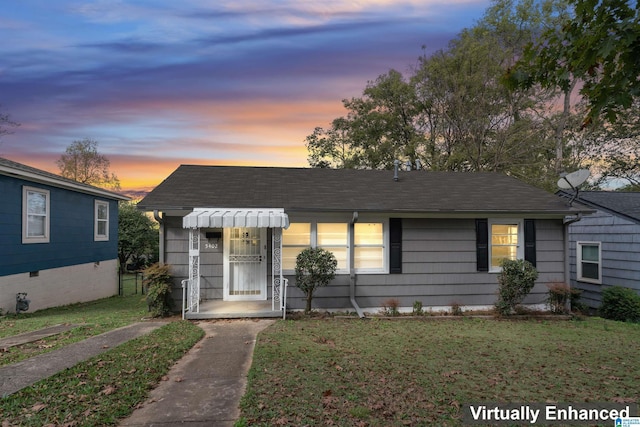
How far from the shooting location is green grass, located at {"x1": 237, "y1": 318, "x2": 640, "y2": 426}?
3617 millimetres

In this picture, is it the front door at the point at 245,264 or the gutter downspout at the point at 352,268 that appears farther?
the front door at the point at 245,264

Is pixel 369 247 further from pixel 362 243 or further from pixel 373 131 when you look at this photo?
pixel 373 131

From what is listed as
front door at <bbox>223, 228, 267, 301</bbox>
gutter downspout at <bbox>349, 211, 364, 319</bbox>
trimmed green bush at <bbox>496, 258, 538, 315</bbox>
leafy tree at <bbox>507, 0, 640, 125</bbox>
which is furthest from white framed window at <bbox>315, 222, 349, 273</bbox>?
leafy tree at <bbox>507, 0, 640, 125</bbox>

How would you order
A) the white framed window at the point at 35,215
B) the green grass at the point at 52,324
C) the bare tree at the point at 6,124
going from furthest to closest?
the bare tree at the point at 6,124, the white framed window at the point at 35,215, the green grass at the point at 52,324

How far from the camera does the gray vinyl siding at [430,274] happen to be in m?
8.84

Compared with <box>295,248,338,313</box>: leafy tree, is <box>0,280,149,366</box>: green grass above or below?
below

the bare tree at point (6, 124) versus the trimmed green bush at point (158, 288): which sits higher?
the bare tree at point (6, 124)

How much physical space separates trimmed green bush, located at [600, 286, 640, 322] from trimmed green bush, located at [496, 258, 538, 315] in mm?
2791

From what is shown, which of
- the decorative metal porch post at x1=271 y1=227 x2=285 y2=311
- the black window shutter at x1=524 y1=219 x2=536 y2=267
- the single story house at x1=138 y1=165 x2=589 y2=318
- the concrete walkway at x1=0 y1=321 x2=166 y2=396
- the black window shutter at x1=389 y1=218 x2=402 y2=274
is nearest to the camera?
the concrete walkway at x1=0 y1=321 x2=166 y2=396

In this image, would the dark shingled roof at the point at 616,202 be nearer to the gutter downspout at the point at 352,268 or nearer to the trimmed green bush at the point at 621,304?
the trimmed green bush at the point at 621,304

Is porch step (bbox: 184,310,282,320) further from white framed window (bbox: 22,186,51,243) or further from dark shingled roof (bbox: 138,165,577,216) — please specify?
white framed window (bbox: 22,186,51,243)

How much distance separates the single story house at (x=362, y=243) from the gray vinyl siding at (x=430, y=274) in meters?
0.02

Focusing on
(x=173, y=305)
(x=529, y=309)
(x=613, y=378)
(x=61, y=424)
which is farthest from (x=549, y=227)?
(x=61, y=424)

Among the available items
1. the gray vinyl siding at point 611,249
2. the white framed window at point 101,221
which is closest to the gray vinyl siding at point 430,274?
the gray vinyl siding at point 611,249
